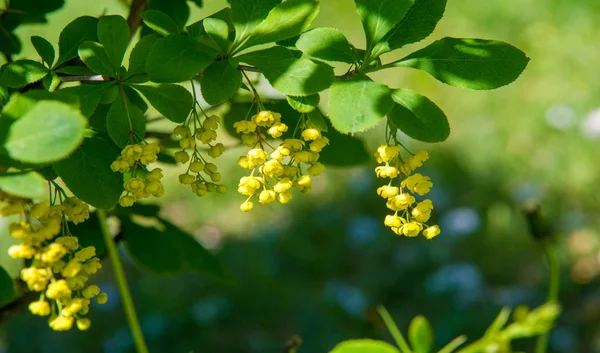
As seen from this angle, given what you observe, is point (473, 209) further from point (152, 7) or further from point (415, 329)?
point (415, 329)

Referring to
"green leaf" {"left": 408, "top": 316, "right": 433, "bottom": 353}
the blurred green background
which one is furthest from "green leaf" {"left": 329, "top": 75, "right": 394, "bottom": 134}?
the blurred green background

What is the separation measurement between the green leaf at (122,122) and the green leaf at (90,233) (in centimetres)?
36

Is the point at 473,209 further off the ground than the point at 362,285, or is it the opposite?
the point at 473,209

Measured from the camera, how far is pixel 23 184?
2.56 feet

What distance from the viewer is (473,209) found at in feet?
11.0

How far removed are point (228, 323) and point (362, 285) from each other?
550 mm

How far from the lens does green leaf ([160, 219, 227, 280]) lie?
4.95ft

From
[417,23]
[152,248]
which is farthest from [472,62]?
[152,248]

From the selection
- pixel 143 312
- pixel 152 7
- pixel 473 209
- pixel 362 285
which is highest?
pixel 152 7

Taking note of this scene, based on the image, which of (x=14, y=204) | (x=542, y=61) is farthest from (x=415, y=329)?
(x=542, y=61)

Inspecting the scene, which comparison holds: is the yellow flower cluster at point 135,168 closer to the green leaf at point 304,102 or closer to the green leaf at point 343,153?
the green leaf at point 304,102

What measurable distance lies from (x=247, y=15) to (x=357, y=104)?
196 mm

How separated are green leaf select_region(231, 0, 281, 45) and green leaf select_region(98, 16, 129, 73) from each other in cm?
15

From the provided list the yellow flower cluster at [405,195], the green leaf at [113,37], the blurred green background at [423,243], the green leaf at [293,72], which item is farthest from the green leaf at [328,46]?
the blurred green background at [423,243]
